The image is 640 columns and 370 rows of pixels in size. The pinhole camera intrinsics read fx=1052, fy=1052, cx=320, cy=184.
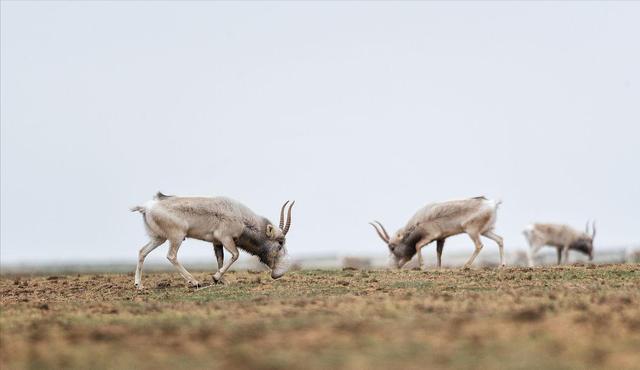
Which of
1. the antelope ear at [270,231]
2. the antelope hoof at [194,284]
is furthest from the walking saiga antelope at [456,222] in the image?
the antelope hoof at [194,284]

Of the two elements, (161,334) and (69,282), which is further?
(69,282)

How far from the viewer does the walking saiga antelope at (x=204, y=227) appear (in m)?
28.0

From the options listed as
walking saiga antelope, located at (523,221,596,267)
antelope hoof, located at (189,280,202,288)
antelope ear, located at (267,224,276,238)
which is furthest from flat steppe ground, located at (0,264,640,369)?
walking saiga antelope, located at (523,221,596,267)

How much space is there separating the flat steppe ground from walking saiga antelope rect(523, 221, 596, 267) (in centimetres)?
2265

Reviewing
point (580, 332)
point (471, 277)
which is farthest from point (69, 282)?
A: point (580, 332)

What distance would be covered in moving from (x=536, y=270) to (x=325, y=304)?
1200 centimetres

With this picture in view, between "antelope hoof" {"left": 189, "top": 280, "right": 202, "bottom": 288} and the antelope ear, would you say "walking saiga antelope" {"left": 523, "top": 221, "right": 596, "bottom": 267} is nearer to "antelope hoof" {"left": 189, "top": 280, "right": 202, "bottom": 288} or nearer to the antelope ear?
the antelope ear

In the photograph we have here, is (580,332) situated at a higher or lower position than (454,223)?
lower

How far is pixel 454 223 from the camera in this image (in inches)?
1398

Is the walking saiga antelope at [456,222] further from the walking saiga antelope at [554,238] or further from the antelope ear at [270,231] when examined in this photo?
the walking saiga antelope at [554,238]

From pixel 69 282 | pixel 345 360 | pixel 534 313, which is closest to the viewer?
pixel 345 360

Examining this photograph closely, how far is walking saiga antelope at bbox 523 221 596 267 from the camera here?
49.5 metres

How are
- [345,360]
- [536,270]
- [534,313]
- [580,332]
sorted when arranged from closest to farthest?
1. [345,360]
2. [580,332]
3. [534,313]
4. [536,270]

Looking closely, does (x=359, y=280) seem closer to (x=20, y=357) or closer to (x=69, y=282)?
(x=69, y=282)
